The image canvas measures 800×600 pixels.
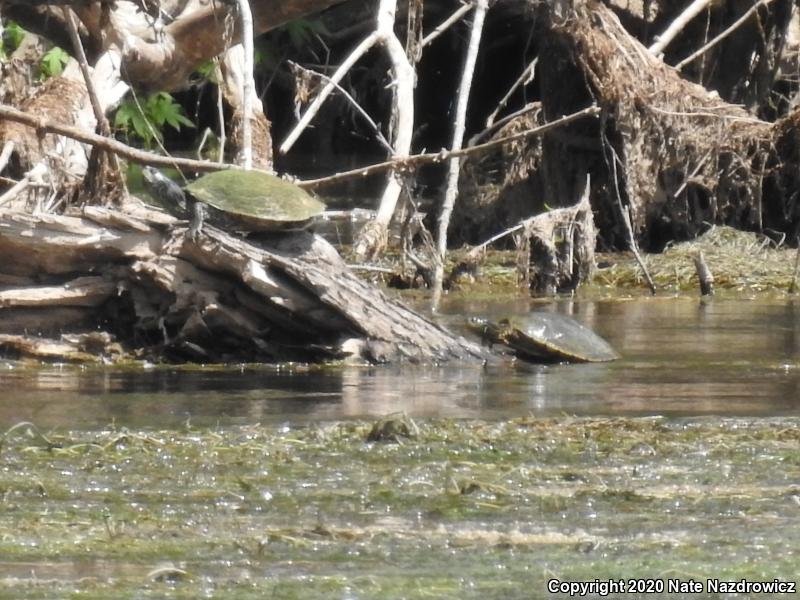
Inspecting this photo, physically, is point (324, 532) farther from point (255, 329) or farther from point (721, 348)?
point (721, 348)

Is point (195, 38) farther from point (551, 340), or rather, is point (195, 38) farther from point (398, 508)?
point (398, 508)

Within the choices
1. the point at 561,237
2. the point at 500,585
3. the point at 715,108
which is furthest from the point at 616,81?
the point at 500,585

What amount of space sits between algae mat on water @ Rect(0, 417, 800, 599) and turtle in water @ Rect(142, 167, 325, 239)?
2.50 metres

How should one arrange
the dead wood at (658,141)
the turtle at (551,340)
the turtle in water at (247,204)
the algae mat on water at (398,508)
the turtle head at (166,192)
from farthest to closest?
the dead wood at (658,141) → the turtle head at (166,192) → the turtle at (551,340) → the turtle in water at (247,204) → the algae mat on water at (398,508)

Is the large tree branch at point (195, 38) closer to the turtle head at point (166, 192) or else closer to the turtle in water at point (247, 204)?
the turtle head at point (166, 192)

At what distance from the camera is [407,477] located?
5.62m

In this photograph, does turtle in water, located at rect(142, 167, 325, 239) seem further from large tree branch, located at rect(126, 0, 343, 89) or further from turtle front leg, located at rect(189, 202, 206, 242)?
large tree branch, located at rect(126, 0, 343, 89)

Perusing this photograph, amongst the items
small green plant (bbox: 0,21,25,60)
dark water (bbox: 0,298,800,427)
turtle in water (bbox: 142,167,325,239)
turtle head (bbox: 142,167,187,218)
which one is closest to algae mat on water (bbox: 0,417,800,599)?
dark water (bbox: 0,298,800,427)

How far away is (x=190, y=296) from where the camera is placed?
8.71m

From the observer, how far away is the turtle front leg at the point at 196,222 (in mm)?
8641

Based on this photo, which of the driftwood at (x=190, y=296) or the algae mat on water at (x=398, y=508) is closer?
the algae mat on water at (x=398, y=508)

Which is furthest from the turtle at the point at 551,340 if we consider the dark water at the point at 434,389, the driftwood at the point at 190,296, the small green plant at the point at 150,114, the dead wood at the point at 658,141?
the small green plant at the point at 150,114

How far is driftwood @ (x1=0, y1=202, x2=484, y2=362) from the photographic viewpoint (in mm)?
8648

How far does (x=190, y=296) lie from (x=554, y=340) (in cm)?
211
